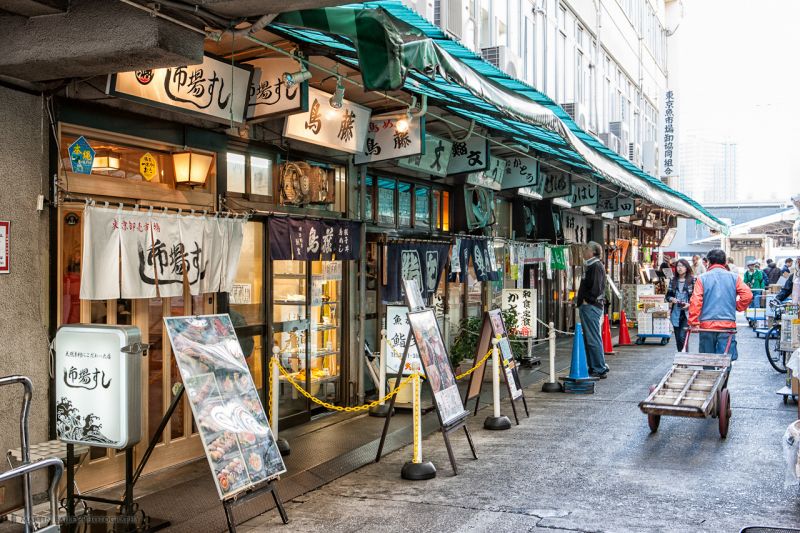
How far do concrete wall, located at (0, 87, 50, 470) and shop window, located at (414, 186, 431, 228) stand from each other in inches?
330

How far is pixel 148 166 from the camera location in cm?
832

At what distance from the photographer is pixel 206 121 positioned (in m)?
8.81

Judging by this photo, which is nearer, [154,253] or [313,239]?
[154,253]

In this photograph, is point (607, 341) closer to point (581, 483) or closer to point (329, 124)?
point (329, 124)

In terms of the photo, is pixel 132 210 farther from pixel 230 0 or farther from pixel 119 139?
pixel 230 0

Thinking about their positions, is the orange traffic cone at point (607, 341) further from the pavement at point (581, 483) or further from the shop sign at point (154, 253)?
the shop sign at point (154, 253)

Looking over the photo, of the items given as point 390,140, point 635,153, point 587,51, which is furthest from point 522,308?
point 635,153

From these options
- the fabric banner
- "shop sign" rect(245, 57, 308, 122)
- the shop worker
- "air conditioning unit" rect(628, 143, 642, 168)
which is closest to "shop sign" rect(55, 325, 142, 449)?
the fabric banner

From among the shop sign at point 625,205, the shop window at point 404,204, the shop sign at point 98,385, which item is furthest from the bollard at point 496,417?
the shop sign at point 625,205

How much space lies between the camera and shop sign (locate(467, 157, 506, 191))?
15.7 meters

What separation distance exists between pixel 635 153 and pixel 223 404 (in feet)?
93.7

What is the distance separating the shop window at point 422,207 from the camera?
14688 mm

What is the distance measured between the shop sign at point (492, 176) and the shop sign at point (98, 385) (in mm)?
10387

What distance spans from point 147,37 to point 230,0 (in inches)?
27.9
